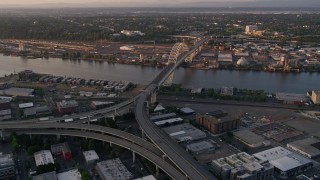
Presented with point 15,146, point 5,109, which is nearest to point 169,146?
point 15,146

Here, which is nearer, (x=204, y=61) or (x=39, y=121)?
(x=39, y=121)

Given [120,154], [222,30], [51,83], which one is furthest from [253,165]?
[222,30]

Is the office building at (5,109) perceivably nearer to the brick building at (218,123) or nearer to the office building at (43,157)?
the office building at (43,157)

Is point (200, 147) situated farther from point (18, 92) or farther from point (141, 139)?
point (18, 92)

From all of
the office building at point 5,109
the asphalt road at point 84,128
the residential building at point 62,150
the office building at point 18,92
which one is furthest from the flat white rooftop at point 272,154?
the office building at point 18,92

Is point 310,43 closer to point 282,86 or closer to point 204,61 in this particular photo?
point 204,61

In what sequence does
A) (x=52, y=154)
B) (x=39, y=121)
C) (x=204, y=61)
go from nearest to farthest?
1. (x=52, y=154)
2. (x=39, y=121)
3. (x=204, y=61)
